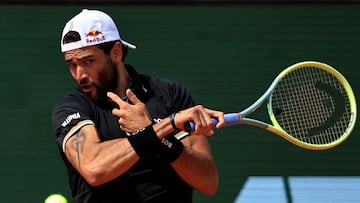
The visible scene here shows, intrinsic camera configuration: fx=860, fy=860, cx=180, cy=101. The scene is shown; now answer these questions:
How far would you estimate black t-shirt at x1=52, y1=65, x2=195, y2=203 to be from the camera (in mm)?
3674

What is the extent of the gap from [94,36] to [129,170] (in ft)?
2.02

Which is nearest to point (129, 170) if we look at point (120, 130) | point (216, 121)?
point (120, 130)

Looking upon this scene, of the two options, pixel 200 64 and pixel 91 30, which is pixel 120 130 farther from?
pixel 200 64

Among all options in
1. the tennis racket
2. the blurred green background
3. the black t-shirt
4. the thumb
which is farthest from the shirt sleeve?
the blurred green background

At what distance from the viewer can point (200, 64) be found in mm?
7031

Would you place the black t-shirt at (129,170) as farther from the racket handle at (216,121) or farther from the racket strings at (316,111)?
the racket strings at (316,111)

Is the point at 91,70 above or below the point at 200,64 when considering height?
above

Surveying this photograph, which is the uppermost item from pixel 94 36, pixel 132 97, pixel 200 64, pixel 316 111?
pixel 94 36

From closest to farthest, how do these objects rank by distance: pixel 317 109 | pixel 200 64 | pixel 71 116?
pixel 71 116 < pixel 317 109 < pixel 200 64

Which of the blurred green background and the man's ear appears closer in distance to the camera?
the man's ear

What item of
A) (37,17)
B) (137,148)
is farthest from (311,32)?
(137,148)

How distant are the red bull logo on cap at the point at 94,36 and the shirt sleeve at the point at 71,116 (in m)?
0.25

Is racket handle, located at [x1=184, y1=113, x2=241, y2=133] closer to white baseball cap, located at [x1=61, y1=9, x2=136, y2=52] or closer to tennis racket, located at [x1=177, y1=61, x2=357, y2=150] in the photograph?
tennis racket, located at [x1=177, y1=61, x2=357, y2=150]

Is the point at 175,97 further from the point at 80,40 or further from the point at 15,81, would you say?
the point at 15,81
